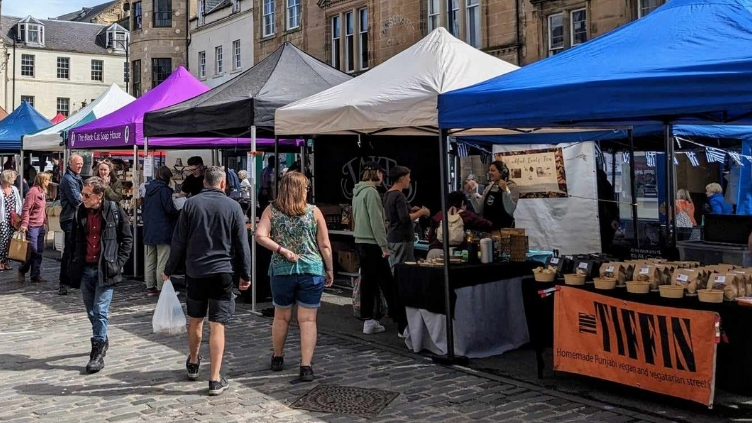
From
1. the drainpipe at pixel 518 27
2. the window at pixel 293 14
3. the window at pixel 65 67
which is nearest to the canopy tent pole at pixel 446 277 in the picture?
the drainpipe at pixel 518 27

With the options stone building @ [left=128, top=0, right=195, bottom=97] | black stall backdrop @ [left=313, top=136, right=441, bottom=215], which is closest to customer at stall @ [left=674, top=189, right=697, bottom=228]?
black stall backdrop @ [left=313, top=136, right=441, bottom=215]

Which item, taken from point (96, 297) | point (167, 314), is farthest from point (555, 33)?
point (96, 297)

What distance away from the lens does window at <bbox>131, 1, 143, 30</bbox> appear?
1830 inches

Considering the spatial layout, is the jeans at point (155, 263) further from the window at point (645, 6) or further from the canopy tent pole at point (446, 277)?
the window at point (645, 6)

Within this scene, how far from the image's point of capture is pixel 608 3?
815 inches

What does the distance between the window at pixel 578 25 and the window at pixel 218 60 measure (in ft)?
74.6

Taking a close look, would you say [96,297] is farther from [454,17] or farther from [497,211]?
[454,17]

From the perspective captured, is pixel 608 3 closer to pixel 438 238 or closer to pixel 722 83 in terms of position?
pixel 438 238

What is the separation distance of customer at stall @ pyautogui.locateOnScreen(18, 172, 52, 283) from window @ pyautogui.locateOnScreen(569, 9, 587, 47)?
49.2 ft

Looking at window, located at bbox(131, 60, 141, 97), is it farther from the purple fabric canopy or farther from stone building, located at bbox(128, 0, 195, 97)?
the purple fabric canopy

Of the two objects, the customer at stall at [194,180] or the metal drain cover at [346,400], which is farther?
the customer at stall at [194,180]

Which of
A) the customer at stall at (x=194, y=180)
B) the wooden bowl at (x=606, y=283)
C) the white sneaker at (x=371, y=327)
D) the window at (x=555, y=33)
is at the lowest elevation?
the white sneaker at (x=371, y=327)

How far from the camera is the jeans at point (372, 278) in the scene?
27.7 ft

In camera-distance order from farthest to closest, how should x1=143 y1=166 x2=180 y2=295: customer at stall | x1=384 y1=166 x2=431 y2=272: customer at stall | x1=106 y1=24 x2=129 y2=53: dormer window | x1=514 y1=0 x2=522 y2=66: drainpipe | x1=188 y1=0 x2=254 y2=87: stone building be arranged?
x1=106 y1=24 x2=129 y2=53: dormer window
x1=188 y1=0 x2=254 y2=87: stone building
x1=514 y1=0 x2=522 y2=66: drainpipe
x1=143 y1=166 x2=180 y2=295: customer at stall
x1=384 y1=166 x2=431 y2=272: customer at stall
